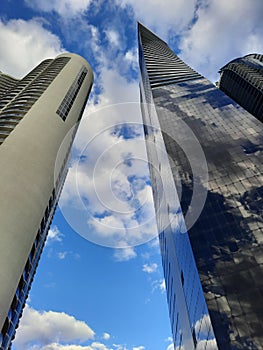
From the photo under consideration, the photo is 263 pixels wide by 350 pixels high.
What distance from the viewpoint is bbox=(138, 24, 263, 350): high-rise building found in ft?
95.2

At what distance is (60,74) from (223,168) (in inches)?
2475

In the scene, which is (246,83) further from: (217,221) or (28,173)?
(28,173)

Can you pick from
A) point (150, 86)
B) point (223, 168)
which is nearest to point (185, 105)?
point (150, 86)

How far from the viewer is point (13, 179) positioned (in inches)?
1634

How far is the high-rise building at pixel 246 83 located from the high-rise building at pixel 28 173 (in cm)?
9909

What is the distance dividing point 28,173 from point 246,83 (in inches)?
5418

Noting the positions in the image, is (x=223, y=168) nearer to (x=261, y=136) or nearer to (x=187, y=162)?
(x=187, y=162)

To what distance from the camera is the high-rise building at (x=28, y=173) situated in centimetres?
3447

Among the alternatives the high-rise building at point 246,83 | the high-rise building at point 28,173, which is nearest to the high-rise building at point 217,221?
the high-rise building at point 28,173

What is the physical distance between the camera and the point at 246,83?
14725 centimetres

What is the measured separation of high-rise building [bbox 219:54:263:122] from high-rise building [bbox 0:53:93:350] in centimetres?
9909

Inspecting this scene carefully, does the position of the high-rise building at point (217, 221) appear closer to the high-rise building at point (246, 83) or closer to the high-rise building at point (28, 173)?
the high-rise building at point (28, 173)

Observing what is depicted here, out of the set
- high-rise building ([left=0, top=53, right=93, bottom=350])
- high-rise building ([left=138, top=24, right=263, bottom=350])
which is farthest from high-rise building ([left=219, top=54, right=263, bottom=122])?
high-rise building ([left=0, top=53, right=93, bottom=350])

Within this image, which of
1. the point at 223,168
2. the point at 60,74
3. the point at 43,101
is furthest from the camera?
the point at 60,74
